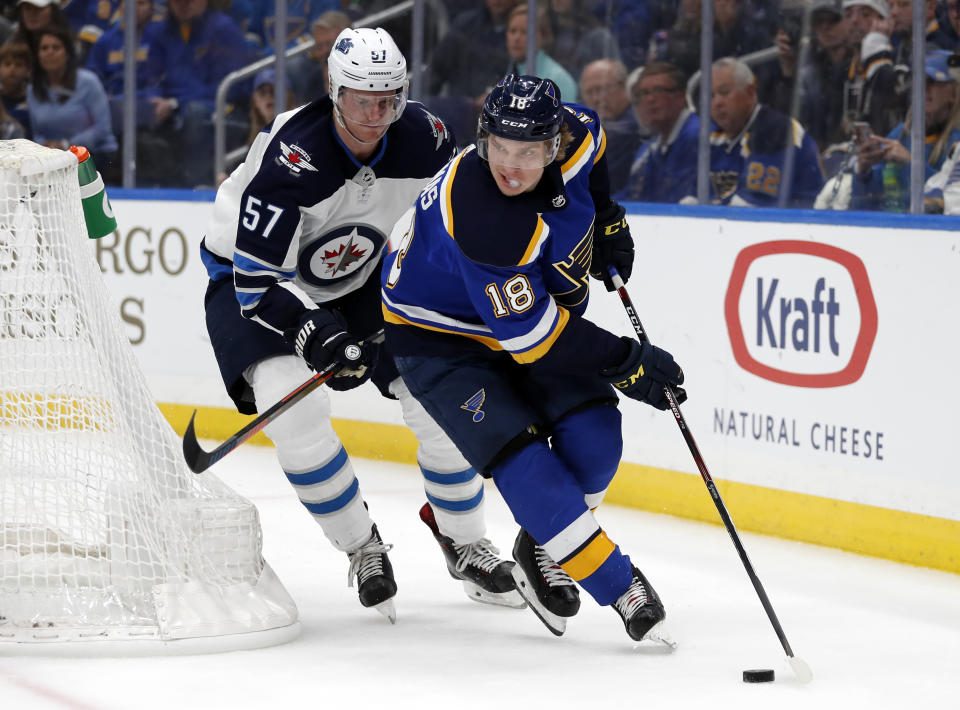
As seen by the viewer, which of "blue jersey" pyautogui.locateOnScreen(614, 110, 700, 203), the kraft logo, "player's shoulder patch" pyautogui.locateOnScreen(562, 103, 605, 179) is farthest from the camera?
"blue jersey" pyautogui.locateOnScreen(614, 110, 700, 203)

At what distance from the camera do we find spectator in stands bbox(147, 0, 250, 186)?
5.61m

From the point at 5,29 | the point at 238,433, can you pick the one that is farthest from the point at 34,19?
the point at 238,433

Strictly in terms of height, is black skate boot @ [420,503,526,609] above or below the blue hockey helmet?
below

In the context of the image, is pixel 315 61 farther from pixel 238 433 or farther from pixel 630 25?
pixel 238 433

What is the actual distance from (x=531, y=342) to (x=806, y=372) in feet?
4.44

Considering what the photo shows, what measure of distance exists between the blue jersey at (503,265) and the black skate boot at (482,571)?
1.92ft

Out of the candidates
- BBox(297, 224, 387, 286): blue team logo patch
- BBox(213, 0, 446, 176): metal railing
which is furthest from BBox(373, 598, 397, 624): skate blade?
BBox(213, 0, 446, 176): metal railing

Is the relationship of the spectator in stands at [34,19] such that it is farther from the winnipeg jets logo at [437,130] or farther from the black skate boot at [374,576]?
the black skate boot at [374,576]

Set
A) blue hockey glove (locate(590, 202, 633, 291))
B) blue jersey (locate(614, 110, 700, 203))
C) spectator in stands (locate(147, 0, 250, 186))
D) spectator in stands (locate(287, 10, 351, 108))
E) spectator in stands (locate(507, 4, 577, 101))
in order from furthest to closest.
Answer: spectator in stands (locate(147, 0, 250, 186))
spectator in stands (locate(287, 10, 351, 108))
spectator in stands (locate(507, 4, 577, 101))
blue jersey (locate(614, 110, 700, 203))
blue hockey glove (locate(590, 202, 633, 291))

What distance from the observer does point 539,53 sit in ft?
15.8

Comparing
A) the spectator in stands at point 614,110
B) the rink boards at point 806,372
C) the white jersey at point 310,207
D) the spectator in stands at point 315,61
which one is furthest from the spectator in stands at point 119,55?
the white jersey at point 310,207

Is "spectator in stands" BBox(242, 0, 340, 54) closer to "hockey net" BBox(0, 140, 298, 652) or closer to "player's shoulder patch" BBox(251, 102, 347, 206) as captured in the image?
"hockey net" BBox(0, 140, 298, 652)

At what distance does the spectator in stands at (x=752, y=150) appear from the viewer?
13.4ft

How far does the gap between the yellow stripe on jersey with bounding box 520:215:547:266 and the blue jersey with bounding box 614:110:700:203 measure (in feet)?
6.52
